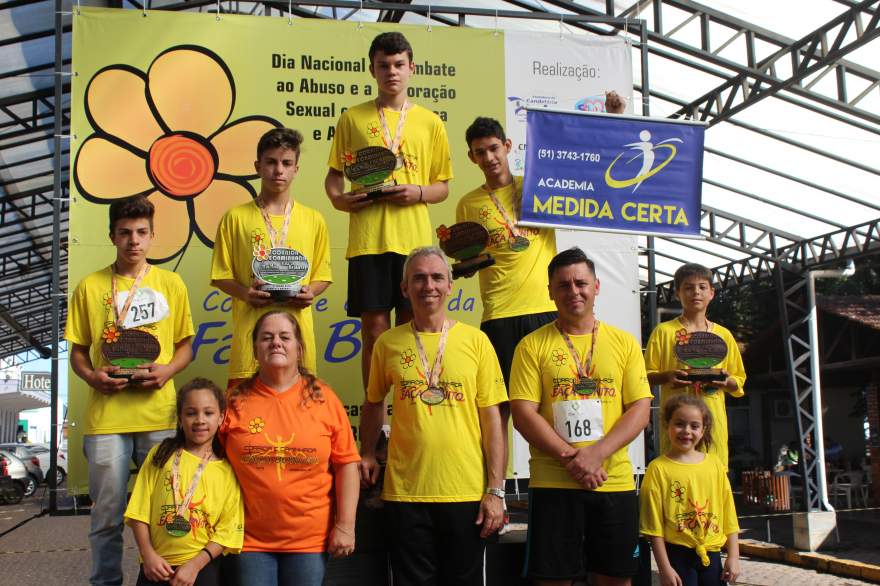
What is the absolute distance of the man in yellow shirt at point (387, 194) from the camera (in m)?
3.83

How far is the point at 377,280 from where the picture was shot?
3.86 m

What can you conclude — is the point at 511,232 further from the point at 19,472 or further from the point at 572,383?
the point at 19,472

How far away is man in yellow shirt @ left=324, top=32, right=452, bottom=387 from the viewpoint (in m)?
3.83

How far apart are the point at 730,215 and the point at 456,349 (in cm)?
1210

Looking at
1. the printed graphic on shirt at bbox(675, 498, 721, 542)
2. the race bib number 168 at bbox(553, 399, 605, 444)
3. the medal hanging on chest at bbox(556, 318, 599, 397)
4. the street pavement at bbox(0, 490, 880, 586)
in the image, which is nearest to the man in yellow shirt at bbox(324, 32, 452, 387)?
the medal hanging on chest at bbox(556, 318, 599, 397)

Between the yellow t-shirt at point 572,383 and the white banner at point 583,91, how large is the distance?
2.49m

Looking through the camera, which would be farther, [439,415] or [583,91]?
[583,91]

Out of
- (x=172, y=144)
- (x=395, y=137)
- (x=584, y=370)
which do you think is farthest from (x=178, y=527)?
(x=172, y=144)

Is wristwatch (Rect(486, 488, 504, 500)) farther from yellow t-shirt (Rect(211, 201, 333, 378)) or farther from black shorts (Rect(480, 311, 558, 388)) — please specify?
yellow t-shirt (Rect(211, 201, 333, 378))

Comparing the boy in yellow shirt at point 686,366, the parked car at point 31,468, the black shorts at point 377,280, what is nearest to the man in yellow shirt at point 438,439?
the black shorts at point 377,280

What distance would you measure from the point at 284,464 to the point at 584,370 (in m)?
1.14

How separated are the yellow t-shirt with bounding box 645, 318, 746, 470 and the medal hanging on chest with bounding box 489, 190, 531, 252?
0.84 m

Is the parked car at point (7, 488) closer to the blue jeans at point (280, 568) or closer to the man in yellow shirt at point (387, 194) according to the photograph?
the man in yellow shirt at point (387, 194)

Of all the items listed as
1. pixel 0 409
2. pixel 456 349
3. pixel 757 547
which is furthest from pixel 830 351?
pixel 0 409
